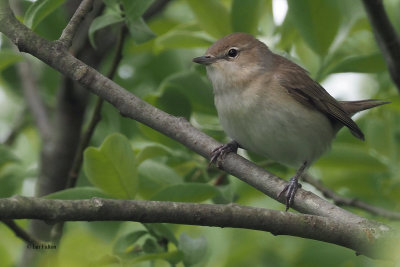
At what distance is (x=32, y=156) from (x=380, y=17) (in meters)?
3.31

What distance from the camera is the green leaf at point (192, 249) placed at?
2787 millimetres

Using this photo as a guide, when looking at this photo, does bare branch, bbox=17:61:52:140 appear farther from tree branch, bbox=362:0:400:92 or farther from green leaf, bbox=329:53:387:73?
tree branch, bbox=362:0:400:92

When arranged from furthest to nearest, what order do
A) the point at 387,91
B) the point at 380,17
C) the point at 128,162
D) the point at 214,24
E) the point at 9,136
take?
the point at 9,136, the point at 387,91, the point at 214,24, the point at 380,17, the point at 128,162

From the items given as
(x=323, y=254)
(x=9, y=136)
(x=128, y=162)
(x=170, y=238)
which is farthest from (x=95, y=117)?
(x=9, y=136)

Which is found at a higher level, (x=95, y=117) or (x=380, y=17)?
(x=380, y=17)

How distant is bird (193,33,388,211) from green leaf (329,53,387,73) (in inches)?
18.0

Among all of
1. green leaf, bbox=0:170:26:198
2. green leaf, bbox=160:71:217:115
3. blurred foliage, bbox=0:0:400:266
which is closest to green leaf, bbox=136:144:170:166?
blurred foliage, bbox=0:0:400:266

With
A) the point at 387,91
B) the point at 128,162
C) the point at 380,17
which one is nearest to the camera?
the point at 128,162

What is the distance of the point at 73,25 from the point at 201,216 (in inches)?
45.3

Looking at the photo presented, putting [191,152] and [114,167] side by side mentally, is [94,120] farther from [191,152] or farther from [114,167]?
[114,167]

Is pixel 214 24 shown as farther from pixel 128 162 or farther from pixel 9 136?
pixel 9 136

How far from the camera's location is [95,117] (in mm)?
3484

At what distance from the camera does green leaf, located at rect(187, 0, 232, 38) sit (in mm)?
3672

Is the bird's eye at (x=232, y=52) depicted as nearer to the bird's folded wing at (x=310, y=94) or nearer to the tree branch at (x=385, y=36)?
the bird's folded wing at (x=310, y=94)
